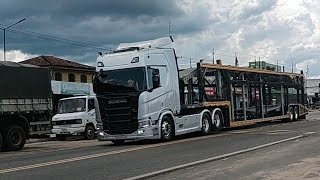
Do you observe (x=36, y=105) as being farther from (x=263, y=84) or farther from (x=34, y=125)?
(x=263, y=84)

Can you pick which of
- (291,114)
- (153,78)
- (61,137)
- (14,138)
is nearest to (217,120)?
(153,78)

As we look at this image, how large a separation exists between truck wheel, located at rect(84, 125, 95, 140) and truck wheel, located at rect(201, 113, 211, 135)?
6.40 metres

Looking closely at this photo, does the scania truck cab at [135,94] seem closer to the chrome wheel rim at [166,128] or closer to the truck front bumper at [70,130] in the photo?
the chrome wheel rim at [166,128]

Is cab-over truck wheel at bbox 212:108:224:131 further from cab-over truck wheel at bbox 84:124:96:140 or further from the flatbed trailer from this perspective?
cab-over truck wheel at bbox 84:124:96:140

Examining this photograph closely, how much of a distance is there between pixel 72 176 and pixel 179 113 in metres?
10.3

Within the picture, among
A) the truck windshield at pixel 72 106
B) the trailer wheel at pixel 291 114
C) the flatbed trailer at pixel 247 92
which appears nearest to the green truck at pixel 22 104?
the truck windshield at pixel 72 106

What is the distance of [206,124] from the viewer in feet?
76.6

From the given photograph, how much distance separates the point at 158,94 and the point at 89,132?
312 inches

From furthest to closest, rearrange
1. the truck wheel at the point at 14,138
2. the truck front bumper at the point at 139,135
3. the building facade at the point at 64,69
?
the building facade at the point at 64,69 → the truck wheel at the point at 14,138 → the truck front bumper at the point at 139,135

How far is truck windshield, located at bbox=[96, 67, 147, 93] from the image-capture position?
19.0 m

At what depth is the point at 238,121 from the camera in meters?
26.4

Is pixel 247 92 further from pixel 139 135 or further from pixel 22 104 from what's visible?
pixel 22 104

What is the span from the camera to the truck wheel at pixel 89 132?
1033 inches

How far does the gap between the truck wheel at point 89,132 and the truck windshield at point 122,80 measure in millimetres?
7055
